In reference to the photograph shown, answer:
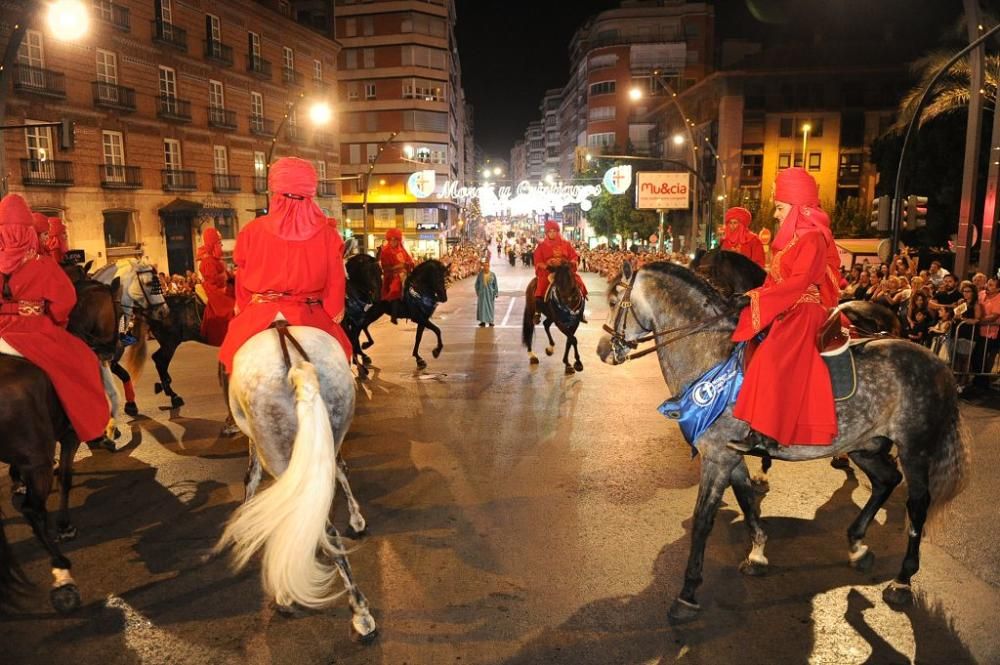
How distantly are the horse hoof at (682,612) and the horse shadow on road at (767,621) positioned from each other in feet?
0.15

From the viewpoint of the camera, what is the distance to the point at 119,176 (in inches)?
1073

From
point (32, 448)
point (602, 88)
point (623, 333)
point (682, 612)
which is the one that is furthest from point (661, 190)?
point (602, 88)

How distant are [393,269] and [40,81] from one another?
19.6 metres

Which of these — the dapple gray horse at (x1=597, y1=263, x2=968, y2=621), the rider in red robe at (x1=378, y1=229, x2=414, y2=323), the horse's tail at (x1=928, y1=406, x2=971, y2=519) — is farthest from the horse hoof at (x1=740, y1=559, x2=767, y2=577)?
the rider in red robe at (x1=378, y1=229, x2=414, y2=323)

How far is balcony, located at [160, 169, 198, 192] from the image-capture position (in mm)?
29812

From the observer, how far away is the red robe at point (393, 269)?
13133 millimetres

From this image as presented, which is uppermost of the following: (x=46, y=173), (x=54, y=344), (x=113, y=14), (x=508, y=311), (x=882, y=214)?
(x=113, y=14)

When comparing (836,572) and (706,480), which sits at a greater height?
(706,480)

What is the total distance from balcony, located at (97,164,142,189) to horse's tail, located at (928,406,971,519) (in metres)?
29.6

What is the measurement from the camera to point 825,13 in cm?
5450

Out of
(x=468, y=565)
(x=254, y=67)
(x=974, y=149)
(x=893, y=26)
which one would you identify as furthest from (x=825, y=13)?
(x=468, y=565)

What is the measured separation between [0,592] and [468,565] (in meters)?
3.10

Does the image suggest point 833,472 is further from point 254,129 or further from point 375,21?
point 375,21

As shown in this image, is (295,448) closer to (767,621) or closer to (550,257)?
(767,621)
